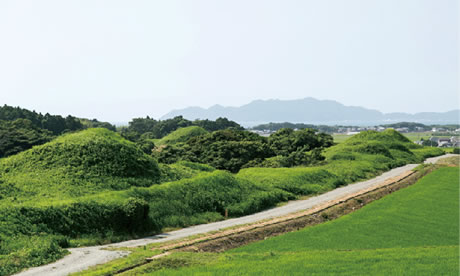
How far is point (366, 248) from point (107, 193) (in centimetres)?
1898

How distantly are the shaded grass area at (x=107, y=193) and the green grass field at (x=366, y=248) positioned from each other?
841 cm

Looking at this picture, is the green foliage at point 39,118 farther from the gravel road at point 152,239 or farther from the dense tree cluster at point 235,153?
the gravel road at point 152,239

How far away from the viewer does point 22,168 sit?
3831 cm

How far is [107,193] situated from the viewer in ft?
106

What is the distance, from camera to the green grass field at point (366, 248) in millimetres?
18328

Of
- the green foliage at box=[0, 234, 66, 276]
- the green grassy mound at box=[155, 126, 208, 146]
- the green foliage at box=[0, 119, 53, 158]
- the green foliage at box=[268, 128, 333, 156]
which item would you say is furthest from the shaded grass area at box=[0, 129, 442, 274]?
the green grassy mound at box=[155, 126, 208, 146]

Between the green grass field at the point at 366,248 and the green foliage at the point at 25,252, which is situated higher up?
the green foliage at the point at 25,252

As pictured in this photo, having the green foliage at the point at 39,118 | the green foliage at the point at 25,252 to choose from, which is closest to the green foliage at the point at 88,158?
the green foliage at the point at 25,252

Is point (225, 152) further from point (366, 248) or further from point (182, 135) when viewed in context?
point (366, 248)

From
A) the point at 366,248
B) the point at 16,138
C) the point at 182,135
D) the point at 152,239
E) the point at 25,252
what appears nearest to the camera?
the point at 25,252

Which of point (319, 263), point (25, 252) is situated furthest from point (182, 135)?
point (319, 263)

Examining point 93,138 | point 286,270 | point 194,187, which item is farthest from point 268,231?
point 93,138

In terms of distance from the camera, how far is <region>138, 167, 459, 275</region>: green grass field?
18.3m

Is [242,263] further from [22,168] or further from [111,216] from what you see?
[22,168]
